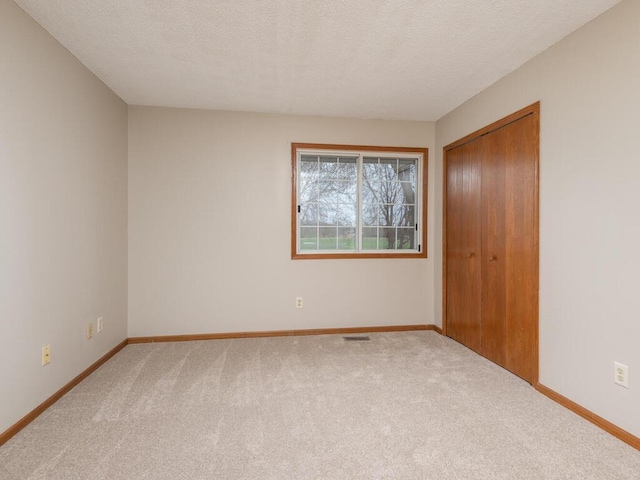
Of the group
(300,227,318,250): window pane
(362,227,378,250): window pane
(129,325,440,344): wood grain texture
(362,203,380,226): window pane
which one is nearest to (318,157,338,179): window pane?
(362,203,380,226): window pane

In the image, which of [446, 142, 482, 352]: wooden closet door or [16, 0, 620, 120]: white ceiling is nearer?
[16, 0, 620, 120]: white ceiling

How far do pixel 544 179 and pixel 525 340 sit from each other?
3.94ft

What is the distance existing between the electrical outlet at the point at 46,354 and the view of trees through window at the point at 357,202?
236 centimetres

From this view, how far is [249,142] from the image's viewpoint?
3.70 meters

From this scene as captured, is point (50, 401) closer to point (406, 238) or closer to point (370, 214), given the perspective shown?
point (370, 214)

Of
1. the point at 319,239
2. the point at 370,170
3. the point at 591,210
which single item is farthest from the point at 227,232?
the point at 591,210

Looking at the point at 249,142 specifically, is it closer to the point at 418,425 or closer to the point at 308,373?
the point at 308,373

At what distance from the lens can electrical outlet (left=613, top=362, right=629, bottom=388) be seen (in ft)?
6.20

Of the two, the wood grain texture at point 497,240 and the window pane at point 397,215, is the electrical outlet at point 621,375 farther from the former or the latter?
the window pane at point 397,215

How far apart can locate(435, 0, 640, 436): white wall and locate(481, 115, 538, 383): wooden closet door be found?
0.10 metres

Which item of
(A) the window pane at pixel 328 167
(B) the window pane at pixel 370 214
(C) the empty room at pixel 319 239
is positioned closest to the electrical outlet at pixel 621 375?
(C) the empty room at pixel 319 239

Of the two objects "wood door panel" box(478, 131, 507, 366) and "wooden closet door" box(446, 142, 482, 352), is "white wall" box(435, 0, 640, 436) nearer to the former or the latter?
"wood door panel" box(478, 131, 507, 366)

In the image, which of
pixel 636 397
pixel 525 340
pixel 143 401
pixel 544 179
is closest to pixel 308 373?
pixel 143 401

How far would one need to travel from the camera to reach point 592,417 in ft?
6.75
